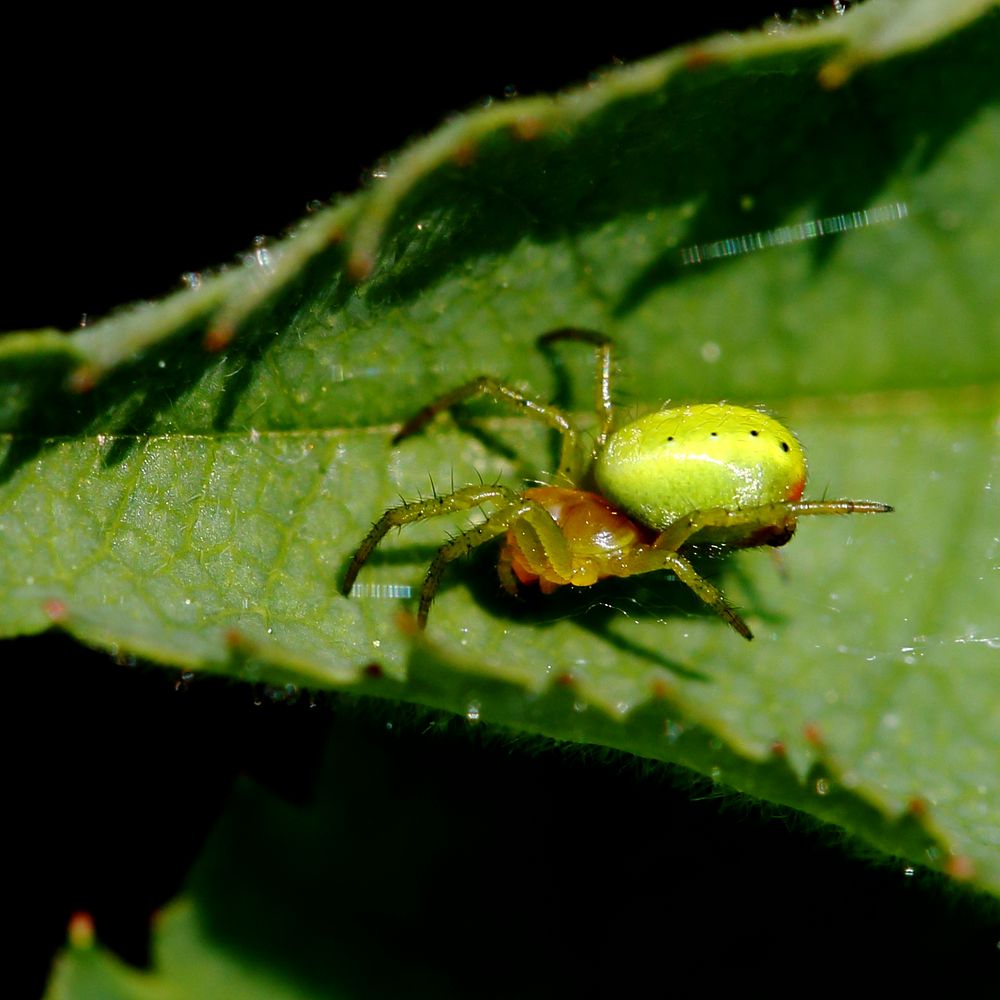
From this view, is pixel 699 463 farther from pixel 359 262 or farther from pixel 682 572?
pixel 359 262

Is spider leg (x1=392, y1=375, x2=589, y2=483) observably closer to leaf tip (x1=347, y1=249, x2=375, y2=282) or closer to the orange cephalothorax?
the orange cephalothorax

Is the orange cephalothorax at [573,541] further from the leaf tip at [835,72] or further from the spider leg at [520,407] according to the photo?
the leaf tip at [835,72]

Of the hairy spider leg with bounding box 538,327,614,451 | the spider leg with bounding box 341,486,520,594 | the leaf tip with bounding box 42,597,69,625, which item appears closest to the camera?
the leaf tip with bounding box 42,597,69,625

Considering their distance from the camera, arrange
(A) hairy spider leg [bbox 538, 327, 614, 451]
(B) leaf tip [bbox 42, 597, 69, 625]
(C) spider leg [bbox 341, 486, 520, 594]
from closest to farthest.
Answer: (B) leaf tip [bbox 42, 597, 69, 625] → (C) spider leg [bbox 341, 486, 520, 594] → (A) hairy spider leg [bbox 538, 327, 614, 451]

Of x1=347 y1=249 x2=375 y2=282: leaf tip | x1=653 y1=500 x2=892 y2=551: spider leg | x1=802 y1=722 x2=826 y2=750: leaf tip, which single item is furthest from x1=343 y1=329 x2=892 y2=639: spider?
x1=347 y1=249 x2=375 y2=282: leaf tip

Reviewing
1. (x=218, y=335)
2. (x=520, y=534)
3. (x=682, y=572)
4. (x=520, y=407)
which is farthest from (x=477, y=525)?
(x=218, y=335)

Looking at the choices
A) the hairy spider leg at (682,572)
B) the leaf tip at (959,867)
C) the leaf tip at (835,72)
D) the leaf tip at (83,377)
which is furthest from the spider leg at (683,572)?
the leaf tip at (83,377)
